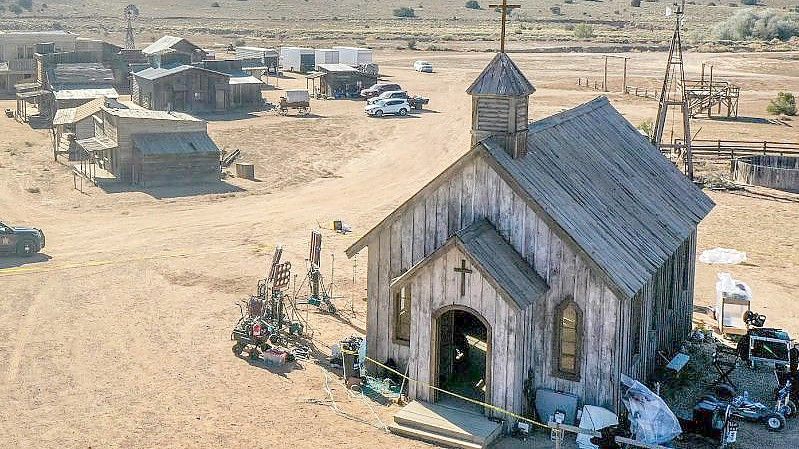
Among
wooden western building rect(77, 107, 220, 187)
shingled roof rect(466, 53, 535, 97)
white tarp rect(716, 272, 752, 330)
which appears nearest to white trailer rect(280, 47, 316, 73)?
wooden western building rect(77, 107, 220, 187)

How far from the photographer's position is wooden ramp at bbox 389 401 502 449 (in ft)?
63.4

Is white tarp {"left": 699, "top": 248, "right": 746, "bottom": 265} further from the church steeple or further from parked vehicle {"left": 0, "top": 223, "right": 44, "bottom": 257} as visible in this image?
parked vehicle {"left": 0, "top": 223, "right": 44, "bottom": 257}

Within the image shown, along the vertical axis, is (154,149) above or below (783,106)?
below

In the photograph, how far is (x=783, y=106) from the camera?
66000mm

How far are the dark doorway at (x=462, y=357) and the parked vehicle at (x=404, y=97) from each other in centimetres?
4495

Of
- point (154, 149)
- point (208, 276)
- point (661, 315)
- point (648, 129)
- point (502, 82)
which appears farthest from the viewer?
point (648, 129)

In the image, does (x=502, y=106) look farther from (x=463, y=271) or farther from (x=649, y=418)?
(x=649, y=418)

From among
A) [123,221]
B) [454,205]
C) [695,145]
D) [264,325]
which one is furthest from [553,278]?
[695,145]

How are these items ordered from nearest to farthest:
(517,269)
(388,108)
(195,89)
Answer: (517,269)
(388,108)
(195,89)

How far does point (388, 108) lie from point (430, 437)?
4901 cm

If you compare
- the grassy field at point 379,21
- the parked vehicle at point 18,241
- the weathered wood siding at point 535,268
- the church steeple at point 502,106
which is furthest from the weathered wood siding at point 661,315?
the grassy field at point 379,21

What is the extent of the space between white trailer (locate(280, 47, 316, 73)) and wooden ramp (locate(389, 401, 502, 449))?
74.9m

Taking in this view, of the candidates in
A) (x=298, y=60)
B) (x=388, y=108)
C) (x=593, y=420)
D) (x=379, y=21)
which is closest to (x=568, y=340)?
(x=593, y=420)

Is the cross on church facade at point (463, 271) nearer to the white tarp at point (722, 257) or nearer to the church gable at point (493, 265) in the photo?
the church gable at point (493, 265)
